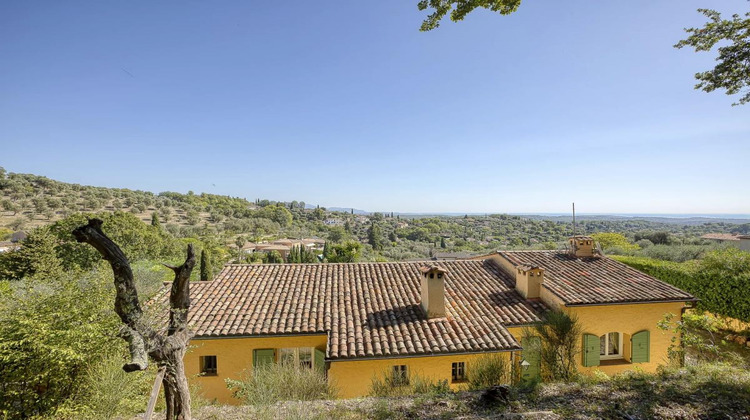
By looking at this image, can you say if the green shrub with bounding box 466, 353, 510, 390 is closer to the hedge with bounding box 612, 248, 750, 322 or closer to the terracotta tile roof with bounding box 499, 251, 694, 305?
the terracotta tile roof with bounding box 499, 251, 694, 305

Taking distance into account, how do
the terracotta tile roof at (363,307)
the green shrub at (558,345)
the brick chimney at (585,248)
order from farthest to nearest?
1. the brick chimney at (585,248)
2. the terracotta tile roof at (363,307)
3. the green shrub at (558,345)

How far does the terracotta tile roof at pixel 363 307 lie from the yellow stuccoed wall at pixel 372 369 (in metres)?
0.48

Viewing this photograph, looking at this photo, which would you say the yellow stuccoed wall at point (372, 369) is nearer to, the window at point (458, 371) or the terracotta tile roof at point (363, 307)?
the window at point (458, 371)

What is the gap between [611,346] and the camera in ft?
32.3

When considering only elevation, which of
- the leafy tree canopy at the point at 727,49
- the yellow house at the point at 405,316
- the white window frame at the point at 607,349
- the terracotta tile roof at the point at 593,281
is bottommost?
the white window frame at the point at 607,349

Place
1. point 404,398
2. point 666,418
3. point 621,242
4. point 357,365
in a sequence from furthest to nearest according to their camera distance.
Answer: point 621,242, point 357,365, point 404,398, point 666,418

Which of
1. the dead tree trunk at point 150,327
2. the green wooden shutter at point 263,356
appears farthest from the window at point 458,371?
the dead tree trunk at point 150,327

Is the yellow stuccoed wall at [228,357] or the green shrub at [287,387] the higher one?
the green shrub at [287,387]

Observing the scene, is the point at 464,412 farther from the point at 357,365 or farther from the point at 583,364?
the point at 583,364

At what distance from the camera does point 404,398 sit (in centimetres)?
475

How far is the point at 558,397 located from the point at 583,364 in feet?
19.3

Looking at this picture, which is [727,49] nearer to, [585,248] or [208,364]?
[585,248]

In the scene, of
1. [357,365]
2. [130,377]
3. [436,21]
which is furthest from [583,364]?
[130,377]

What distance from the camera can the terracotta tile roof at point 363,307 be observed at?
768 cm
